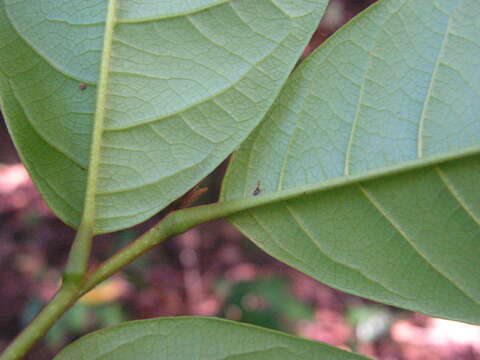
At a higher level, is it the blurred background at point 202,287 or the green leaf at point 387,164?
the blurred background at point 202,287

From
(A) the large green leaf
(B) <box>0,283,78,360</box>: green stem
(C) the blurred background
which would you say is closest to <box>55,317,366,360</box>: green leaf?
(B) <box>0,283,78,360</box>: green stem

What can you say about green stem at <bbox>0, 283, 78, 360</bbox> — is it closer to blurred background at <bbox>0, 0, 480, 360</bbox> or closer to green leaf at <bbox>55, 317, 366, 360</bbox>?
green leaf at <bbox>55, 317, 366, 360</bbox>

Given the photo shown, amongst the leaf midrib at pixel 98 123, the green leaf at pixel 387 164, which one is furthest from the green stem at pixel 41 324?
the green leaf at pixel 387 164

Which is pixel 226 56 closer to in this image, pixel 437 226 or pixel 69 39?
pixel 69 39

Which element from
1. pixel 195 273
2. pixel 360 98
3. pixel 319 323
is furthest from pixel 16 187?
pixel 360 98

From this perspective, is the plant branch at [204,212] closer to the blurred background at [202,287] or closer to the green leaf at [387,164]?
the green leaf at [387,164]
